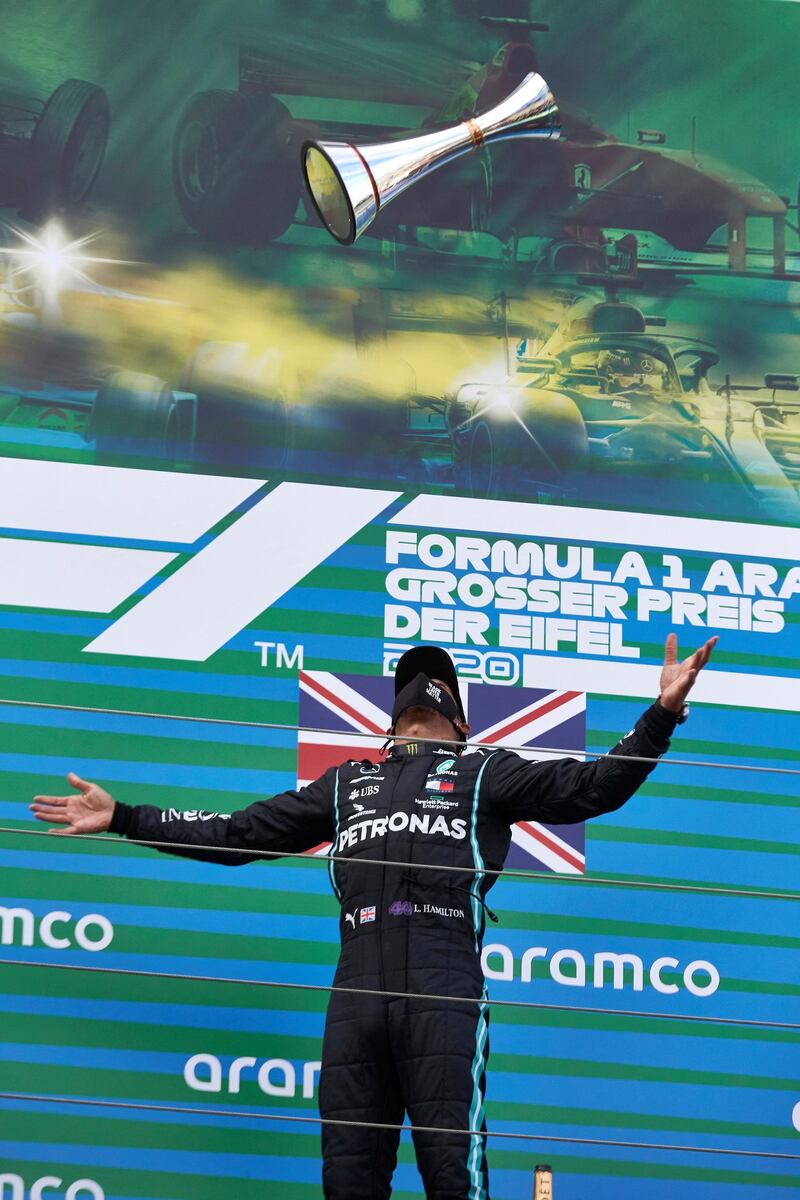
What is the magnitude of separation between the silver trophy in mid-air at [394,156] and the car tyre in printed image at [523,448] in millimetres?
493

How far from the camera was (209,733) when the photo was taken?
3.62 meters

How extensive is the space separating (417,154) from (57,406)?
3.04ft

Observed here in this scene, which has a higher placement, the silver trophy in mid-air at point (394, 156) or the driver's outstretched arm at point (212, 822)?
the silver trophy in mid-air at point (394, 156)

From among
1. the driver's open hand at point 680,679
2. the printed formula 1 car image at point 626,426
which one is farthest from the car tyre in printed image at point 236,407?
the driver's open hand at point 680,679

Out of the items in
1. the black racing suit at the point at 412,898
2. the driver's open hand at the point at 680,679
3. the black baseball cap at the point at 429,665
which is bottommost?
the black racing suit at the point at 412,898

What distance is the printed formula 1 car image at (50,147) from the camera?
3803 millimetres

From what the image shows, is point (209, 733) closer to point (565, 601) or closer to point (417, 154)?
point (565, 601)

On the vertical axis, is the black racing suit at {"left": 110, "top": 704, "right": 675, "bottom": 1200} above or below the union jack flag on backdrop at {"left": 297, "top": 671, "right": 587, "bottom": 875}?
below

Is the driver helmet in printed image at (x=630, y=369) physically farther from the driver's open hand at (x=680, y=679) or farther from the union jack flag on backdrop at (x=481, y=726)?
the driver's open hand at (x=680, y=679)

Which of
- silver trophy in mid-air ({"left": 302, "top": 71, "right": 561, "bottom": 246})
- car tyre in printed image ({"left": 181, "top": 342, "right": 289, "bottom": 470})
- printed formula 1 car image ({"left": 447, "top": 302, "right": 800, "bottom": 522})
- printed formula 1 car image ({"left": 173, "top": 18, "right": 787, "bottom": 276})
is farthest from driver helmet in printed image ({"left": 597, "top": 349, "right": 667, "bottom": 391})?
car tyre in printed image ({"left": 181, "top": 342, "right": 289, "bottom": 470})

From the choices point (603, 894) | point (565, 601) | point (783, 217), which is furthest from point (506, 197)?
point (603, 894)

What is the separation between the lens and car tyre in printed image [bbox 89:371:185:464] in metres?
3.72

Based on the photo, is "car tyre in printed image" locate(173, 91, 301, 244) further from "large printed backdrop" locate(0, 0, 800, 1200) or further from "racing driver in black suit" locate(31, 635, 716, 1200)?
"racing driver in black suit" locate(31, 635, 716, 1200)

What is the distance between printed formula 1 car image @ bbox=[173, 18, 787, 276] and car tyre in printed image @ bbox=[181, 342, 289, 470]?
0.90ft
